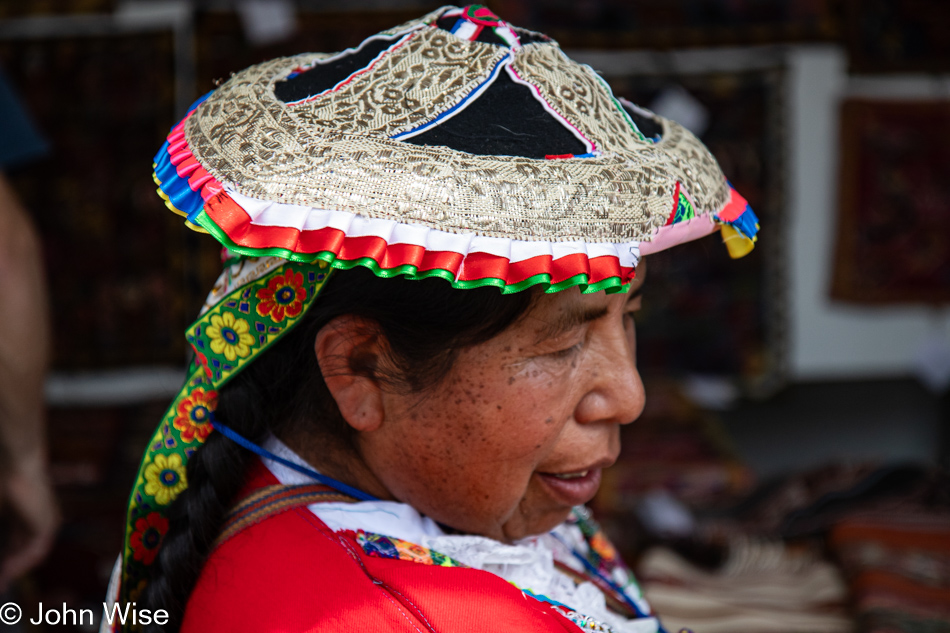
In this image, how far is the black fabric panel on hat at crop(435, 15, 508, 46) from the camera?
1.25 metres

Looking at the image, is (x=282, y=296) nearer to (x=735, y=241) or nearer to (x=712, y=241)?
(x=735, y=241)

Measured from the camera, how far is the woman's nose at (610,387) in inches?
47.9

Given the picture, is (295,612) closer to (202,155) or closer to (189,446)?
(189,446)

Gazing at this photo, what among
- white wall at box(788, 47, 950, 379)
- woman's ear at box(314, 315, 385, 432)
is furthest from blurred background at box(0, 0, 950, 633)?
woman's ear at box(314, 315, 385, 432)

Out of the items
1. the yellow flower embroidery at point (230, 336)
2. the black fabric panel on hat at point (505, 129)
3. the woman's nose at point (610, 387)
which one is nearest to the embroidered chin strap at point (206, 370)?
the yellow flower embroidery at point (230, 336)

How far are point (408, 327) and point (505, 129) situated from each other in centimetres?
28

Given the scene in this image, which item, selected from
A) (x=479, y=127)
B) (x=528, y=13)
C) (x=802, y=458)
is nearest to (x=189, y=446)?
(x=479, y=127)

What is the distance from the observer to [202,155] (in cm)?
111

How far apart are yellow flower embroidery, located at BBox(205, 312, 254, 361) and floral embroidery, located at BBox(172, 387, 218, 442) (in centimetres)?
11

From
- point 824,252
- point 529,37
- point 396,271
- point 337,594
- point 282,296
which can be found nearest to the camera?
point 396,271

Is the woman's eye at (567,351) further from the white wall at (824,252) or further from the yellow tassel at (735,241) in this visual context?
the white wall at (824,252)

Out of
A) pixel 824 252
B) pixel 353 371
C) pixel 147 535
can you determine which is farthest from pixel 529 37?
pixel 824 252

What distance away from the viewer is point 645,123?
1.34 meters

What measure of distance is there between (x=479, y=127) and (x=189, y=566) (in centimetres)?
71
